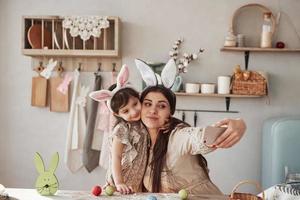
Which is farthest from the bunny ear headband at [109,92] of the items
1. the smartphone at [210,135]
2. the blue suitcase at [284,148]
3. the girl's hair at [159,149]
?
the blue suitcase at [284,148]

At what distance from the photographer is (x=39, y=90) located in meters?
2.95

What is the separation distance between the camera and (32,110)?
3.01 m

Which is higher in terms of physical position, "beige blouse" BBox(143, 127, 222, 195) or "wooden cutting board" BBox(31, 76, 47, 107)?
"wooden cutting board" BBox(31, 76, 47, 107)

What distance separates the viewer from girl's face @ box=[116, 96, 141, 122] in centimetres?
172

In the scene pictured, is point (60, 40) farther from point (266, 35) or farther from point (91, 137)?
point (266, 35)

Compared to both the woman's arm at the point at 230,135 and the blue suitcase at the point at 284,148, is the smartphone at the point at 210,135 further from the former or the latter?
the blue suitcase at the point at 284,148

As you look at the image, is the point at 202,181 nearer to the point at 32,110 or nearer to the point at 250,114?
the point at 250,114

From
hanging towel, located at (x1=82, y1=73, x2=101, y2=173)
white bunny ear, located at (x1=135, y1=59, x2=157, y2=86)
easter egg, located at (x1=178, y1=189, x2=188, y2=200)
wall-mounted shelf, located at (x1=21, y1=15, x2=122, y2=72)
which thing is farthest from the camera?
hanging towel, located at (x1=82, y1=73, x2=101, y2=173)

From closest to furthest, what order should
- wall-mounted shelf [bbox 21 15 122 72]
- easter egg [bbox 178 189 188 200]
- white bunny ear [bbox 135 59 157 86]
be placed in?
easter egg [bbox 178 189 188 200], white bunny ear [bbox 135 59 157 86], wall-mounted shelf [bbox 21 15 122 72]

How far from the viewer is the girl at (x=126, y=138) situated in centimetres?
172

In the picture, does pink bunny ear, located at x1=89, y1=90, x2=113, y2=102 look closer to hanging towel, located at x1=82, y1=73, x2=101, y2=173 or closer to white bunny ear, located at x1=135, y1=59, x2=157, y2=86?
white bunny ear, located at x1=135, y1=59, x2=157, y2=86

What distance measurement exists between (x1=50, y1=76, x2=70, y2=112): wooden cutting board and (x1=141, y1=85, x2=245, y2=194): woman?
1370mm

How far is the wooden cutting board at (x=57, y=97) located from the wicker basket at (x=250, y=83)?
1.29 metres

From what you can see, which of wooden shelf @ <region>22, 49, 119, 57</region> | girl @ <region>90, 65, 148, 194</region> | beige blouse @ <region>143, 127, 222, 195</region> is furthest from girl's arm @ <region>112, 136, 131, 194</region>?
wooden shelf @ <region>22, 49, 119, 57</region>
